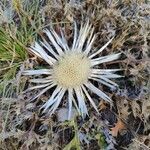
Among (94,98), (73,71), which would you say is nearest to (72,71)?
(73,71)

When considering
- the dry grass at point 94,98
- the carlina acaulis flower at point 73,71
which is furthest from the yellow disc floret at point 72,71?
the dry grass at point 94,98

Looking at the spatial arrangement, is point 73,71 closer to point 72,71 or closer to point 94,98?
point 72,71

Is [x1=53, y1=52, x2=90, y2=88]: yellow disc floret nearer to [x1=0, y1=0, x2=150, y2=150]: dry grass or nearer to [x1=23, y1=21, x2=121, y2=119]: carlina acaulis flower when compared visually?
[x1=23, y1=21, x2=121, y2=119]: carlina acaulis flower

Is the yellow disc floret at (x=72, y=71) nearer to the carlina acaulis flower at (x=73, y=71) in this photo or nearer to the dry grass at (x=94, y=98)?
the carlina acaulis flower at (x=73, y=71)

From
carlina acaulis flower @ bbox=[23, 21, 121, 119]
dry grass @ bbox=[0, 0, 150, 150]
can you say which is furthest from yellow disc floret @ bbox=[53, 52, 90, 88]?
dry grass @ bbox=[0, 0, 150, 150]

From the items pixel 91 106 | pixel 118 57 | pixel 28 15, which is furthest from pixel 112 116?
pixel 28 15

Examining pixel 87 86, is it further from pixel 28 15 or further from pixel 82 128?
pixel 28 15
